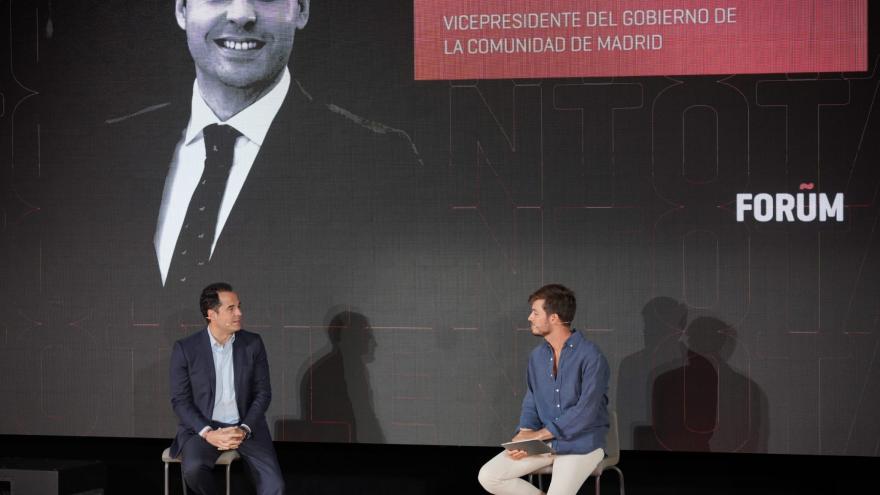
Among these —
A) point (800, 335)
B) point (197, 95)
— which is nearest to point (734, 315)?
point (800, 335)

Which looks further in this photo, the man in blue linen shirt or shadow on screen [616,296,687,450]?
shadow on screen [616,296,687,450]

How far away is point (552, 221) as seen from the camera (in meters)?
5.36

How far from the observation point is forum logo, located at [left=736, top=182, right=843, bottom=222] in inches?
203

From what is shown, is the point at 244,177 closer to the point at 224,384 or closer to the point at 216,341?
the point at 216,341

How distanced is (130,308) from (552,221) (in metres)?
2.22

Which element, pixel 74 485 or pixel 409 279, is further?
pixel 409 279

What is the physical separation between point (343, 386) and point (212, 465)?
1.32 m

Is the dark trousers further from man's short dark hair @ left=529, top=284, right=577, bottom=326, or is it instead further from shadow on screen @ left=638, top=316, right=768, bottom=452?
shadow on screen @ left=638, top=316, right=768, bottom=452

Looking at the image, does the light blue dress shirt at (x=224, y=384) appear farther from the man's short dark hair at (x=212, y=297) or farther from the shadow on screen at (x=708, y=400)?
the shadow on screen at (x=708, y=400)

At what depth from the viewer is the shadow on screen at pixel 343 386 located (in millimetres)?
5504

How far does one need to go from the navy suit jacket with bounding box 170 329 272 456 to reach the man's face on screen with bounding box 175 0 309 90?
5.55 ft

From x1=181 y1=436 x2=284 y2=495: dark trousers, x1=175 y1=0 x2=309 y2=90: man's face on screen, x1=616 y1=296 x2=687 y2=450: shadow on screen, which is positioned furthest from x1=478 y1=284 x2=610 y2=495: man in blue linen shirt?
x1=175 y1=0 x2=309 y2=90: man's face on screen

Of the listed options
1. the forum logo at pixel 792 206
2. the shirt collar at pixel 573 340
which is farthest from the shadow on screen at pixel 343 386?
the forum logo at pixel 792 206

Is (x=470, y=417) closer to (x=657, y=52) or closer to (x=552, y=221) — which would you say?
(x=552, y=221)
